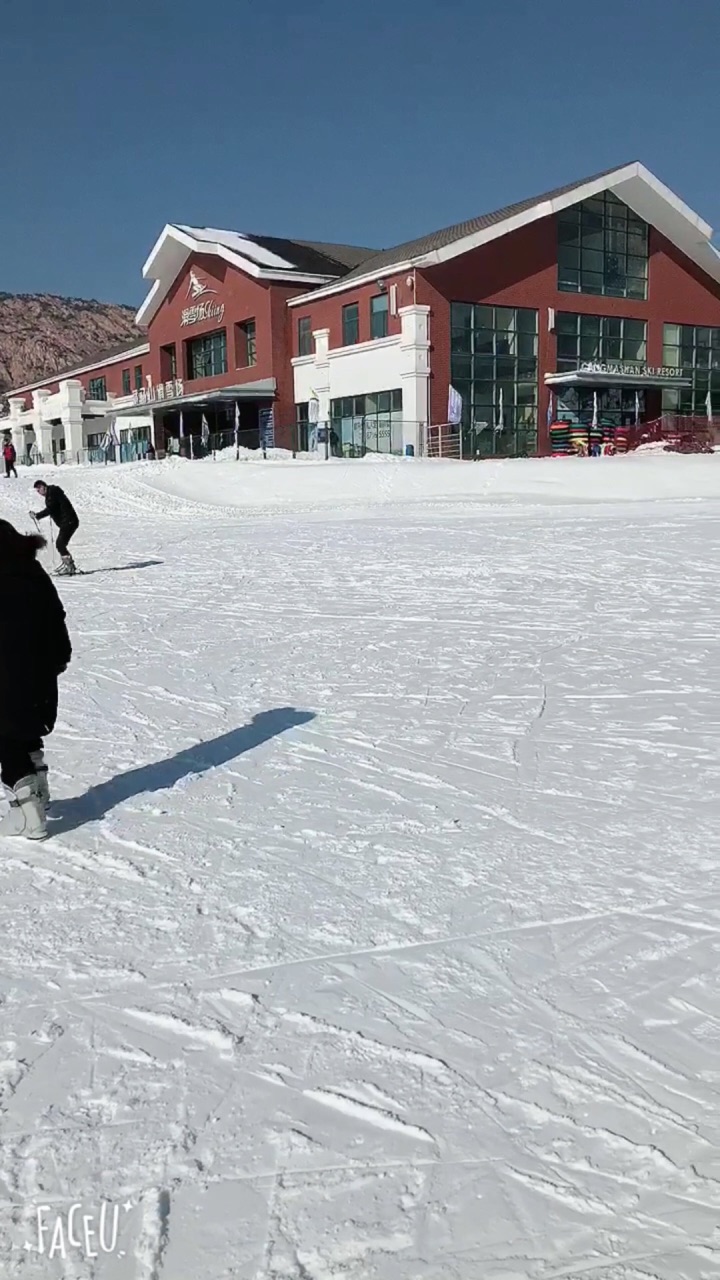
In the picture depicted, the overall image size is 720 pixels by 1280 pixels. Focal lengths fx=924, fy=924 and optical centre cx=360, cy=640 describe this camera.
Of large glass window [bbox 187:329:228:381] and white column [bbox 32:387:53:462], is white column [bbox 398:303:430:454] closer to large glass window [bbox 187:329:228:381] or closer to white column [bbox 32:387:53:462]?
large glass window [bbox 187:329:228:381]

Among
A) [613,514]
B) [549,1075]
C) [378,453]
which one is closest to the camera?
[549,1075]

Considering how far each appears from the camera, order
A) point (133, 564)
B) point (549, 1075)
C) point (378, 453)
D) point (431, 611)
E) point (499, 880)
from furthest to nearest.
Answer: point (378, 453) → point (133, 564) → point (431, 611) → point (499, 880) → point (549, 1075)

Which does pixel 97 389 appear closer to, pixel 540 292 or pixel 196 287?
pixel 196 287

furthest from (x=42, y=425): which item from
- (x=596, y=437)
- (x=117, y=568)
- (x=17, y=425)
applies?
(x=117, y=568)

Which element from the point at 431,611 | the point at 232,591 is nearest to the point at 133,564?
the point at 232,591

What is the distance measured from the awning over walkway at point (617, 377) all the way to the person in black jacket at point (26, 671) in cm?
3319

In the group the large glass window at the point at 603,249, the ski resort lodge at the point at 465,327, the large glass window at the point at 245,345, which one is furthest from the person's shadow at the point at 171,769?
the large glass window at the point at 245,345

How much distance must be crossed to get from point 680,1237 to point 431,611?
836 cm

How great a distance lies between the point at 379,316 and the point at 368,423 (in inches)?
165

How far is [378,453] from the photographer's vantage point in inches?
1264

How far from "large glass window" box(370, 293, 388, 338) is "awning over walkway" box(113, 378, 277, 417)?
221 inches

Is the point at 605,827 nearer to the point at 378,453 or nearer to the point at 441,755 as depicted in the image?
the point at 441,755

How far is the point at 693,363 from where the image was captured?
3984 centimetres

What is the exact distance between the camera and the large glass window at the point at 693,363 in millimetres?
39281
